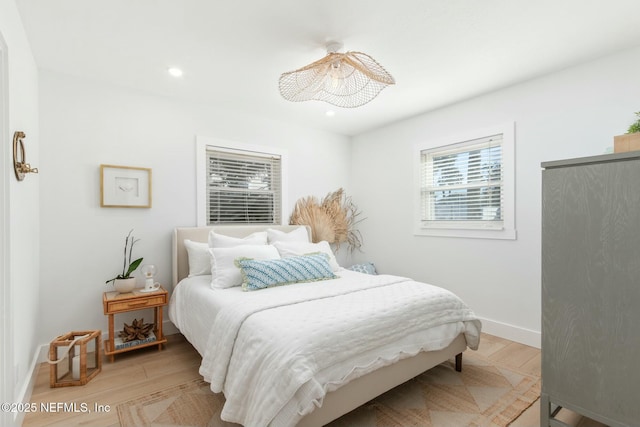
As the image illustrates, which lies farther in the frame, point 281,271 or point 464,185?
point 464,185

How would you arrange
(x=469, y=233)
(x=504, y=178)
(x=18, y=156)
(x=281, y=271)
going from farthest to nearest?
(x=469, y=233)
(x=504, y=178)
(x=281, y=271)
(x=18, y=156)

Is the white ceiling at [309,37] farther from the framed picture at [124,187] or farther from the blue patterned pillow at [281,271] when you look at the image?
the blue patterned pillow at [281,271]

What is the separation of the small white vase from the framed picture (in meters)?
0.69

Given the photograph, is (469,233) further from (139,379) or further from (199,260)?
(139,379)

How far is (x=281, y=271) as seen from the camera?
254cm

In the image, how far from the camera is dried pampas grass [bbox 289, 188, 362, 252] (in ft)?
13.3

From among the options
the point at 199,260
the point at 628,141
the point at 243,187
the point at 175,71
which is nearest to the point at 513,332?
the point at 628,141

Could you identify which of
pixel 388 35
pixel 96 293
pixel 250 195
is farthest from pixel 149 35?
pixel 96 293

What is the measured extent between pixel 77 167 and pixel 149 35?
4.56 feet

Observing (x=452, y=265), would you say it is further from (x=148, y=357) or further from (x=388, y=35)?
(x=148, y=357)

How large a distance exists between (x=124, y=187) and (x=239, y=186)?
116 cm

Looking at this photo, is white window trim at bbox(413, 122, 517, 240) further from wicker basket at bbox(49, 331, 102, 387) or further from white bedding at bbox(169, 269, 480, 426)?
wicker basket at bbox(49, 331, 102, 387)

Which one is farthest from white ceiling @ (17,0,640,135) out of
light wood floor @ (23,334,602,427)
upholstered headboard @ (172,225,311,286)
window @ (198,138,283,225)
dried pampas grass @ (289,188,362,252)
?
light wood floor @ (23,334,602,427)

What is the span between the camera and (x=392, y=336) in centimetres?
185
